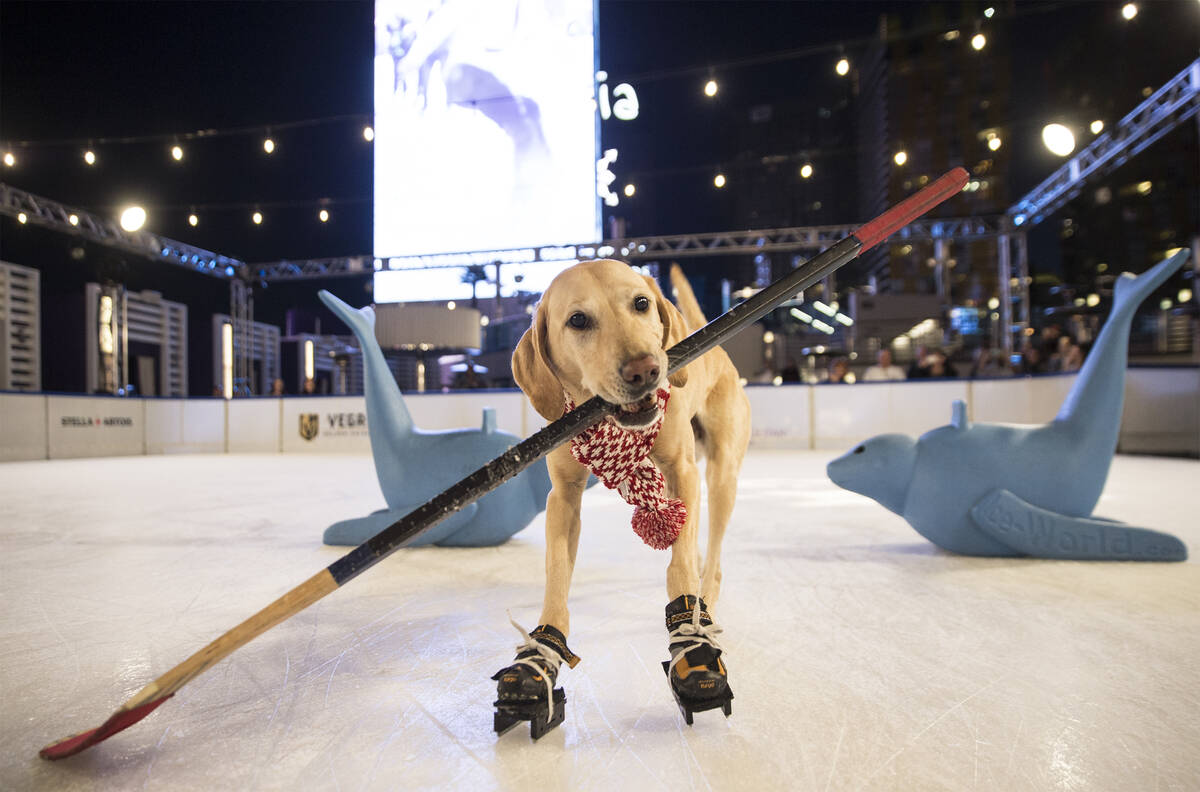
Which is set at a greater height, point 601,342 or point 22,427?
point 601,342

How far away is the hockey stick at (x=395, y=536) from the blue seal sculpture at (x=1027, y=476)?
5.45ft

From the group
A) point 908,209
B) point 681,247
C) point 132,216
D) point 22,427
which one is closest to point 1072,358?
point 681,247

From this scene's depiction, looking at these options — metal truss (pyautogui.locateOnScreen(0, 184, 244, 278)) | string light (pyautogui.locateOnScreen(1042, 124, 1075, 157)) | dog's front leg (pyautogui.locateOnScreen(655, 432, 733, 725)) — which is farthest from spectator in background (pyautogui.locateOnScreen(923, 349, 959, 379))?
metal truss (pyautogui.locateOnScreen(0, 184, 244, 278))

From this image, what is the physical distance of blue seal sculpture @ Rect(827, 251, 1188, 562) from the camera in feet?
7.77

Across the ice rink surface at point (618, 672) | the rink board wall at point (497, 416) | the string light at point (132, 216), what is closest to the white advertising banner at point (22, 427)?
the rink board wall at point (497, 416)

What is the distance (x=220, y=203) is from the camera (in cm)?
1291

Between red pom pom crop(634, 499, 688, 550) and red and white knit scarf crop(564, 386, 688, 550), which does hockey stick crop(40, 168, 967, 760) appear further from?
red pom pom crop(634, 499, 688, 550)

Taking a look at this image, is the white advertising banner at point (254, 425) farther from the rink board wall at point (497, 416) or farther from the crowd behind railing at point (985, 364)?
the crowd behind railing at point (985, 364)

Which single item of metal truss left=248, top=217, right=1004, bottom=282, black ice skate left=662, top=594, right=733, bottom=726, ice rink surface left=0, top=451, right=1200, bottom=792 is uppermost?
metal truss left=248, top=217, right=1004, bottom=282

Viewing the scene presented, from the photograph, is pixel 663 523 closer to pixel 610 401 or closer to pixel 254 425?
pixel 610 401

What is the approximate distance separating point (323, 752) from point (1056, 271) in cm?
1860

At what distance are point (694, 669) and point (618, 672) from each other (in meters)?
0.37

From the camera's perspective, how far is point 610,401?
1.04 m

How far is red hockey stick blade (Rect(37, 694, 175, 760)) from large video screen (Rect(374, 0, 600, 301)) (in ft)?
33.3
